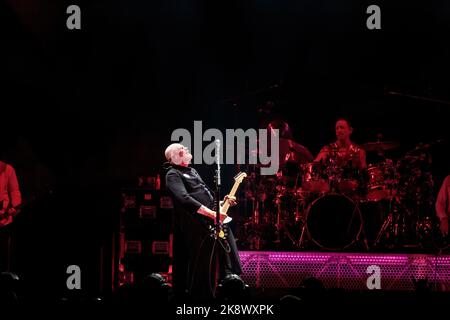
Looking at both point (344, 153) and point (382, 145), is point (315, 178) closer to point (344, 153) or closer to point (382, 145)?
point (344, 153)

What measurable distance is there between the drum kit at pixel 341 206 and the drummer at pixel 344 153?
0.09m

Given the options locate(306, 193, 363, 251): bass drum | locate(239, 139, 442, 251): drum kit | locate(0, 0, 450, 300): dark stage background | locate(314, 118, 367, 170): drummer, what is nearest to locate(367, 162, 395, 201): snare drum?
locate(239, 139, 442, 251): drum kit

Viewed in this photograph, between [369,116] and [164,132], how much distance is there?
3504mm

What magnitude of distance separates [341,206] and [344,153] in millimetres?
959

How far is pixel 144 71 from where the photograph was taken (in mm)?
9945

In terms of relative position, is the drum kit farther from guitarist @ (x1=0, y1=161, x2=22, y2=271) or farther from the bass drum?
guitarist @ (x1=0, y1=161, x2=22, y2=271)

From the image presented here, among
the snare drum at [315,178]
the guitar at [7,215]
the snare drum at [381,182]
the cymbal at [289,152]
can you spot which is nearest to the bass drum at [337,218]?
the snare drum at [315,178]

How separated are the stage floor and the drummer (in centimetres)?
134

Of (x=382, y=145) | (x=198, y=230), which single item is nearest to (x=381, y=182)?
(x=382, y=145)

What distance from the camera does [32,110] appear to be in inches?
385

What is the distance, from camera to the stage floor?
8.55 meters

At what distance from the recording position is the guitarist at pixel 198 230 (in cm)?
735
